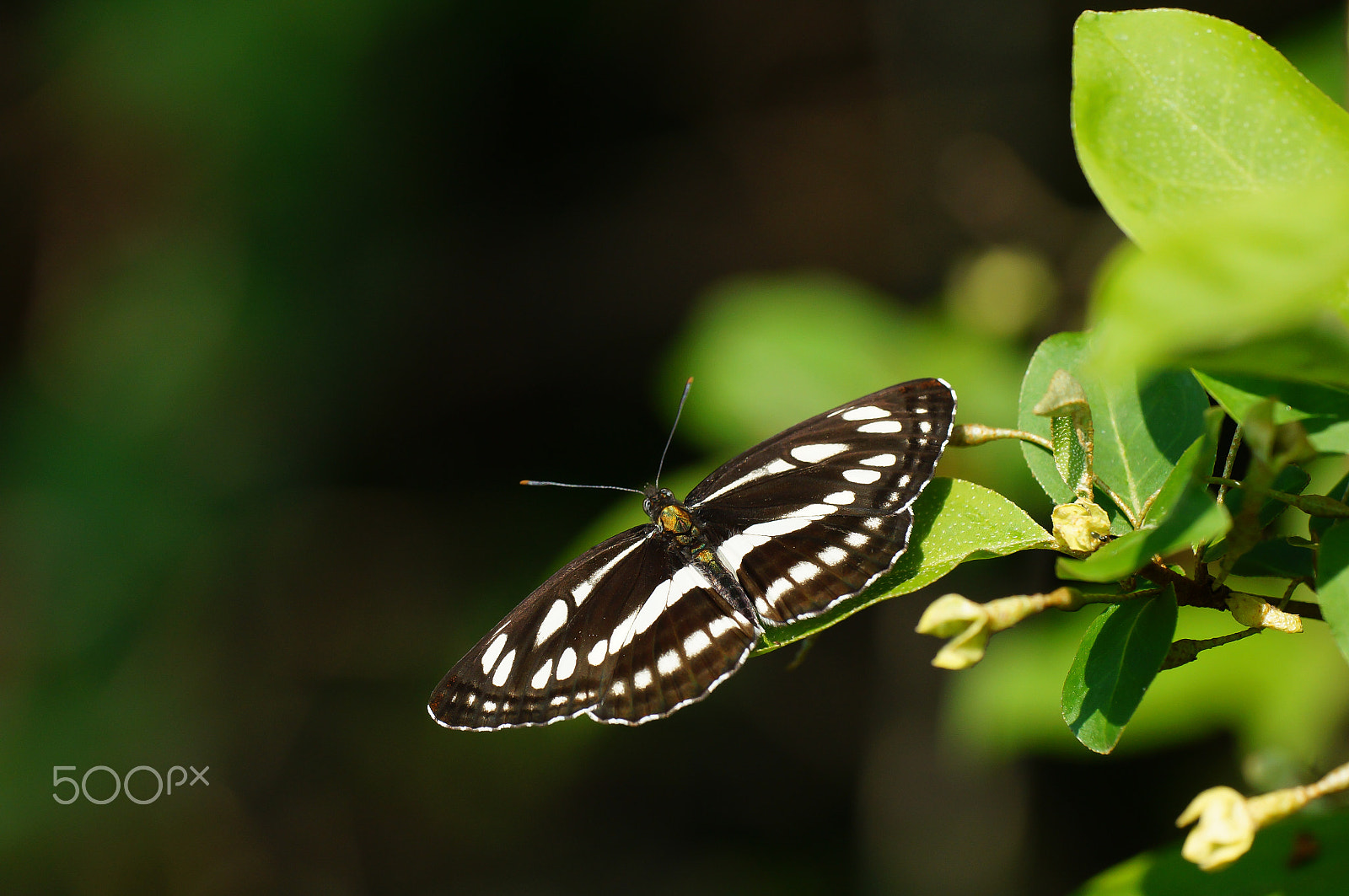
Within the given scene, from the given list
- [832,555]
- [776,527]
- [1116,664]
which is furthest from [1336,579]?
[776,527]

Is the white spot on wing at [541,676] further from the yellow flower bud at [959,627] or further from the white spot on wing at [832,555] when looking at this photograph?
the yellow flower bud at [959,627]

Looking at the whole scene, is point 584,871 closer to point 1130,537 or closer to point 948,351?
point 948,351

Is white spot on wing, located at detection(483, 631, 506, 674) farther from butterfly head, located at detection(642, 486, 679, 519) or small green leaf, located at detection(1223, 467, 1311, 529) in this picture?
small green leaf, located at detection(1223, 467, 1311, 529)

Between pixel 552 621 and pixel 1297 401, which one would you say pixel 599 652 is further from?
pixel 1297 401

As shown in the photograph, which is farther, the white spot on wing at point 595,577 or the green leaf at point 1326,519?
the white spot on wing at point 595,577

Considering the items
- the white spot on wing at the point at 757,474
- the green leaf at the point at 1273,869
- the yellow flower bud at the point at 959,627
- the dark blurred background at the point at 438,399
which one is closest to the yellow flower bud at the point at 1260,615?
the yellow flower bud at the point at 959,627

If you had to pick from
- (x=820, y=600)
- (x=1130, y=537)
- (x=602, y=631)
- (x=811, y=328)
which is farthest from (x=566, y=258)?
(x=1130, y=537)

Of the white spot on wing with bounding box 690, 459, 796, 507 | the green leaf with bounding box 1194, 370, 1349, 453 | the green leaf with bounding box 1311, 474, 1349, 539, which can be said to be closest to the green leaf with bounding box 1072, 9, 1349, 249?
the green leaf with bounding box 1194, 370, 1349, 453
